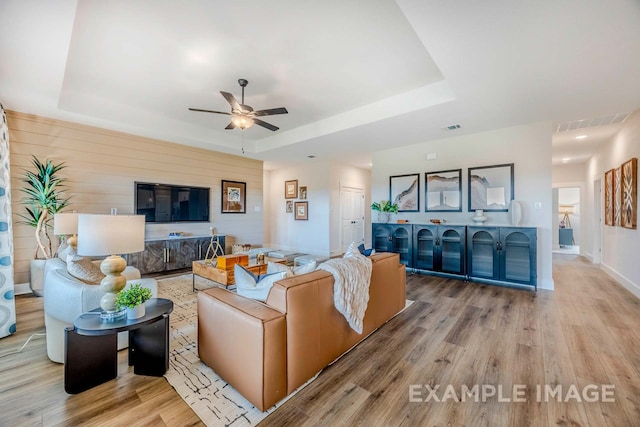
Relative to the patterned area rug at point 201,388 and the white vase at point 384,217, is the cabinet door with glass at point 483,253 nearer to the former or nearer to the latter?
the white vase at point 384,217

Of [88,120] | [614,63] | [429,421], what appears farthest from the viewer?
[88,120]

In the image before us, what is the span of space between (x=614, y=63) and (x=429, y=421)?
3.56 m

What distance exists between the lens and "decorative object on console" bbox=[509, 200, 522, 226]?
4.16m

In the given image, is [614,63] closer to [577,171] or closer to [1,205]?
[1,205]

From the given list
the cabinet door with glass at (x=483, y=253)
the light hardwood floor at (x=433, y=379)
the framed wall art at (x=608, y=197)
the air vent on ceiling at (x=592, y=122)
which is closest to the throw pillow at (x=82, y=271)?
the light hardwood floor at (x=433, y=379)

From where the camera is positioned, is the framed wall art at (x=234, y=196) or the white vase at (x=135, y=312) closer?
the white vase at (x=135, y=312)

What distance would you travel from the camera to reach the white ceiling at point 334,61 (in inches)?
80.1

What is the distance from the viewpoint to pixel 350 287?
204 centimetres

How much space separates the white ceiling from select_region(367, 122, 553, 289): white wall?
0.30 meters

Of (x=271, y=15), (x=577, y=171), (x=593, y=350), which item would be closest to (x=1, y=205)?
(x=271, y=15)

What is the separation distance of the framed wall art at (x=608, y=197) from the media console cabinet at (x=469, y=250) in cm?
253

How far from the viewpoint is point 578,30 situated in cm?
203

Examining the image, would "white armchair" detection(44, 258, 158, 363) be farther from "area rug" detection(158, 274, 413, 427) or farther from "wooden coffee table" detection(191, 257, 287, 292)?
"wooden coffee table" detection(191, 257, 287, 292)

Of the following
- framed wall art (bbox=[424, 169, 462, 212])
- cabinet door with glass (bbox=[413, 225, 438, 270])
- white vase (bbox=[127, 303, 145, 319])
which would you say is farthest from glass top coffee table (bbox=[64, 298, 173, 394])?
framed wall art (bbox=[424, 169, 462, 212])
